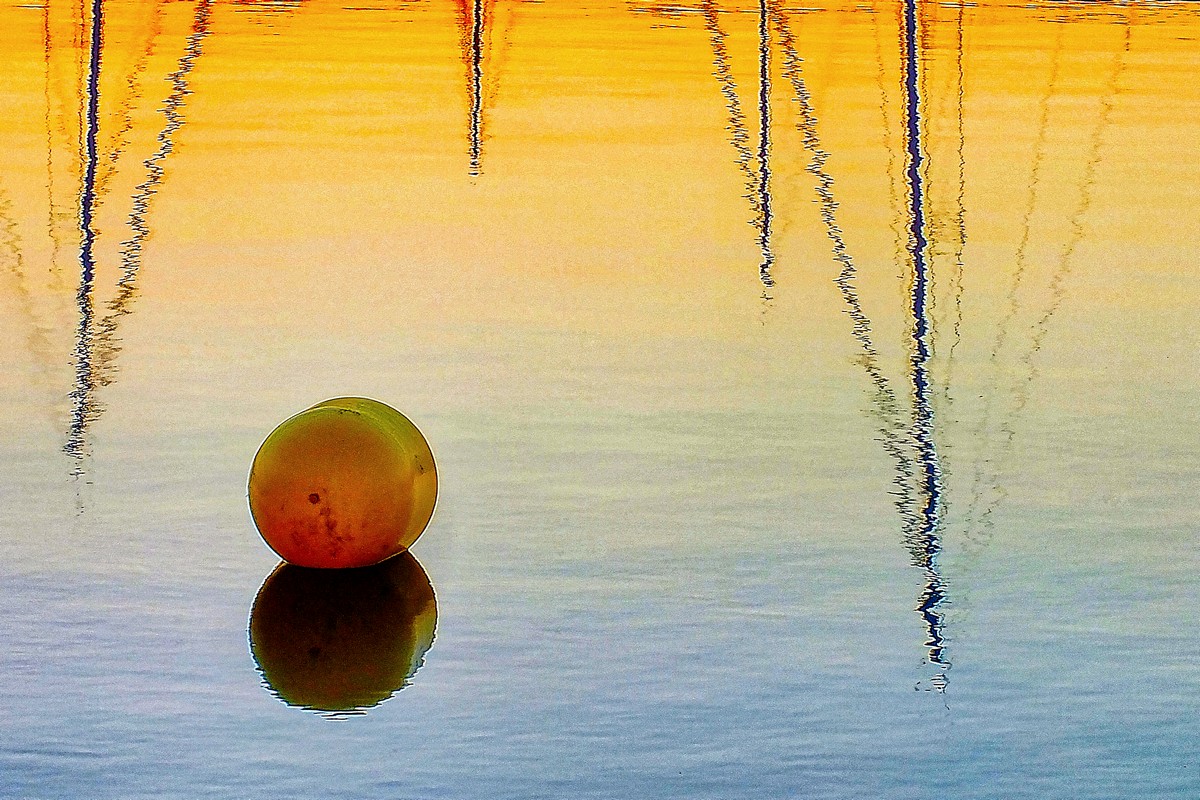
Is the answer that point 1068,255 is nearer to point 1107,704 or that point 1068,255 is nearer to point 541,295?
point 541,295

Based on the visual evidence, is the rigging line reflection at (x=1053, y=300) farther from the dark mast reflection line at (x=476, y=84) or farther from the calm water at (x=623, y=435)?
→ the dark mast reflection line at (x=476, y=84)

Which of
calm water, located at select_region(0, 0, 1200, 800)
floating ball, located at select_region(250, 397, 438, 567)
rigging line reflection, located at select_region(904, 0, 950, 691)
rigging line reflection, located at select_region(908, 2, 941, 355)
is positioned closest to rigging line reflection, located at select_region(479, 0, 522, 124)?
calm water, located at select_region(0, 0, 1200, 800)

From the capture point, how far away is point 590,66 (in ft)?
96.1

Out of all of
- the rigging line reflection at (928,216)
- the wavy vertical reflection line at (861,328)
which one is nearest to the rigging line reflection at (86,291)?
the wavy vertical reflection line at (861,328)

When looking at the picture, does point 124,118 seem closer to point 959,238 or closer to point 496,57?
point 496,57

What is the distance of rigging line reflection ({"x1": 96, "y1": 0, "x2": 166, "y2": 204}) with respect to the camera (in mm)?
20297

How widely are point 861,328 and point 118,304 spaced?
5307mm

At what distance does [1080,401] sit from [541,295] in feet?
14.1

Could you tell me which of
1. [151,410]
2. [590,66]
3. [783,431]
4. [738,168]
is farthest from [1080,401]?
[590,66]

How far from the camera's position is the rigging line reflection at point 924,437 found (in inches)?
368

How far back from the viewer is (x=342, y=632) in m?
9.03

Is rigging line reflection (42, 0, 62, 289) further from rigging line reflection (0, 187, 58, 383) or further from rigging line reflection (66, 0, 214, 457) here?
rigging line reflection (66, 0, 214, 457)

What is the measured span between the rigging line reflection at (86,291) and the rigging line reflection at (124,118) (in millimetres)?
90

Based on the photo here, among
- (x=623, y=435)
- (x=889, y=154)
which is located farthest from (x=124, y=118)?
(x=623, y=435)
